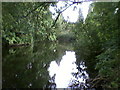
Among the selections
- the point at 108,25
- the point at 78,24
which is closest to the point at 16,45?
the point at 78,24

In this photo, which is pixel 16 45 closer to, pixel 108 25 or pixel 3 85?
pixel 3 85

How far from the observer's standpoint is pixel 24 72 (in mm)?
5289

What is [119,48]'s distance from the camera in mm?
2025

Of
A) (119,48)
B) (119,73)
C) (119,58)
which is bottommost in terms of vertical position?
(119,73)

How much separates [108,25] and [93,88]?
1932mm

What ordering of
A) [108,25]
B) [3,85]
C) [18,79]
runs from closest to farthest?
[108,25]
[3,85]
[18,79]

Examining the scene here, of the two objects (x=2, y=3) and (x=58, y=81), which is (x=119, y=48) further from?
(x=58, y=81)

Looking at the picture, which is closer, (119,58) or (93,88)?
(119,58)

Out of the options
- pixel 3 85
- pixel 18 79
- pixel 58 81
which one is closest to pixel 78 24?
pixel 58 81

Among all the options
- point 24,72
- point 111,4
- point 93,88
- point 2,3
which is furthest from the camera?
point 24,72

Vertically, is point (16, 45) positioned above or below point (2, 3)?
above

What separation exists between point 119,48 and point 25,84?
9.70 ft

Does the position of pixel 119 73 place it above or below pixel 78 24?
below

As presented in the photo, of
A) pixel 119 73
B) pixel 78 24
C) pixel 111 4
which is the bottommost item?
pixel 119 73
